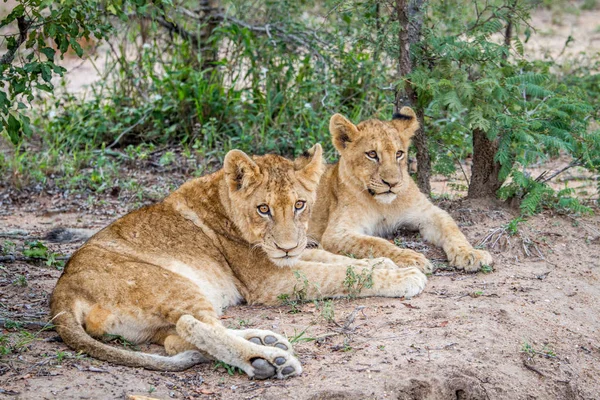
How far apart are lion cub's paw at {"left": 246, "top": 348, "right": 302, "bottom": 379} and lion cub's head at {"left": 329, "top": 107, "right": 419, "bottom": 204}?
2222mm

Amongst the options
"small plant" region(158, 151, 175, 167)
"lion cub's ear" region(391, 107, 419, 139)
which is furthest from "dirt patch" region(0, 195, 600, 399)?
"small plant" region(158, 151, 175, 167)

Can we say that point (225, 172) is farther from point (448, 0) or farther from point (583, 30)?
point (583, 30)

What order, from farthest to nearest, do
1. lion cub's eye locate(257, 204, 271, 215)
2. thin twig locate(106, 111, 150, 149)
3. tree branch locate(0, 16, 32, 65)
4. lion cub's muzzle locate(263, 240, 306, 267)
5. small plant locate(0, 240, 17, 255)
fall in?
1. thin twig locate(106, 111, 150, 149)
2. small plant locate(0, 240, 17, 255)
3. lion cub's eye locate(257, 204, 271, 215)
4. lion cub's muzzle locate(263, 240, 306, 267)
5. tree branch locate(0, 16, 32, 65)

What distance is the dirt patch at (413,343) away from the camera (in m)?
3.96

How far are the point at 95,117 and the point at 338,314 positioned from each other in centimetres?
524

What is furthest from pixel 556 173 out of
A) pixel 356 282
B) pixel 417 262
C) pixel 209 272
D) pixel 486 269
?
pixel 209 272

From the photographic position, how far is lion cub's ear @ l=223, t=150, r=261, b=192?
5.07 metres

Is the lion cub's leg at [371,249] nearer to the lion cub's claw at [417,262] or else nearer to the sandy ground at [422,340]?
the lion cub's claw at [417,262]

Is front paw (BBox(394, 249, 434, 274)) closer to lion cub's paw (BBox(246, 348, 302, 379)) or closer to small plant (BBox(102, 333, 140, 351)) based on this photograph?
lion cub's paw (BBox(246, 348, 302, 379))

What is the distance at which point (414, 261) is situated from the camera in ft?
18.3

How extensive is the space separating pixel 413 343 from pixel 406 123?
230cm

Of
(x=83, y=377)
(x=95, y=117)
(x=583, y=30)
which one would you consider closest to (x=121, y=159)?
(x=95, y=117)

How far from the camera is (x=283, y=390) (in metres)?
3.96

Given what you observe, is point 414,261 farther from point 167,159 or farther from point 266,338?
point 167,159
